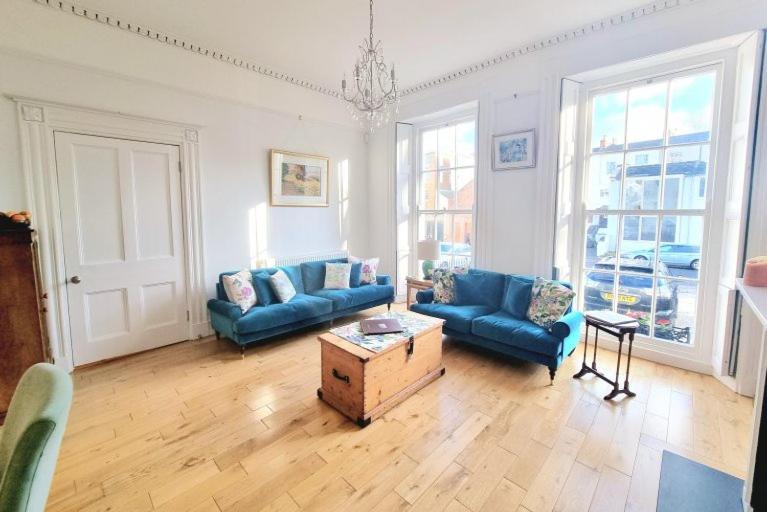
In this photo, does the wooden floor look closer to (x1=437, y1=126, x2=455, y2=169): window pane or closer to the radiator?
the radiator

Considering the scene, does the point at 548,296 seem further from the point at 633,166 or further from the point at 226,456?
the point at 226,456

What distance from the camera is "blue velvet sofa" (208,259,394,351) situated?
3346mm

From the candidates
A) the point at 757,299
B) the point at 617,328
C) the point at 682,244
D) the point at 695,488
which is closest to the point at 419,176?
the point at 682,244

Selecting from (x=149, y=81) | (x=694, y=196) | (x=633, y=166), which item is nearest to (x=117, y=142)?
(x=149, y=81)

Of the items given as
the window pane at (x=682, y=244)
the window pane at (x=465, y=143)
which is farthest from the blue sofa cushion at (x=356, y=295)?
the window pane at (x=682, y=244)

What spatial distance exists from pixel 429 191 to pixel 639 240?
2532mm

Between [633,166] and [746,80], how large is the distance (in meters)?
0.89

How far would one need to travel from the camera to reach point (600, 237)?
11.4 feet

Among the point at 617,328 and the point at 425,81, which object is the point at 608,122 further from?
the point at 425,81

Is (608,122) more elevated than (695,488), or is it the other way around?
(608,122)

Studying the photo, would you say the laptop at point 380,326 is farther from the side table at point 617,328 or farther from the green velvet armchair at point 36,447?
the green velvet armchair at point 36,447

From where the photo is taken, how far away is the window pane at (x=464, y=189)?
444 cm

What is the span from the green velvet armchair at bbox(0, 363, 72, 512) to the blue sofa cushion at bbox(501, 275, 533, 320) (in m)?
3.17

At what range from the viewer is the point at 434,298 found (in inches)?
149
